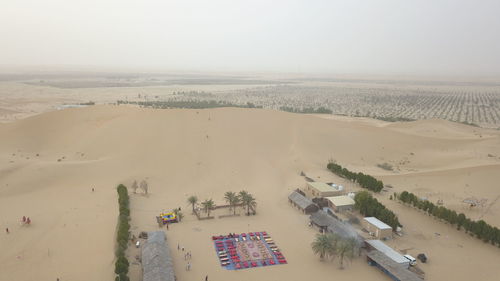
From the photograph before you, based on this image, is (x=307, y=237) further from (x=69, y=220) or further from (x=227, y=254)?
(x=69, y=220)

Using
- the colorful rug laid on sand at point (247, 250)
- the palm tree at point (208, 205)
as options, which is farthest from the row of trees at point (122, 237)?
the palm tree at point (208, 205)

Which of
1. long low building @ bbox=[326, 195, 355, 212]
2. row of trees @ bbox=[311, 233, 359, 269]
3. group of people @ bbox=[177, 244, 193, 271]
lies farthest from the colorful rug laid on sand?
long low building @ bbox=[326, 195, 355, 212]

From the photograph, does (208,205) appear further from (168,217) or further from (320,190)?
(320,190)

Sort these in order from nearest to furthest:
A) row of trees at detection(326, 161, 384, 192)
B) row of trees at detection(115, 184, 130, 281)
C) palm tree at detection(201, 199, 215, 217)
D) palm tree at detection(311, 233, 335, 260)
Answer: row of trees at detection(115, 184, 130, 281), palm tree at detection(311, 233, 335, 260), palm tree at detection(201, 199, 215, 217), row of trees at detection(326, 161, 384, 192)

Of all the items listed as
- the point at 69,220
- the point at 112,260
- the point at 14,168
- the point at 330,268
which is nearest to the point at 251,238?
the point at 330,268

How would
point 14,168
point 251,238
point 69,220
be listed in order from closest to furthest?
1. point 251,238
2. point 69,220
3. point 14,168

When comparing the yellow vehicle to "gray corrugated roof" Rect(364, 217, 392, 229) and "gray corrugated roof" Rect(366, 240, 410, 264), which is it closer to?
"gray corrugated roof" Rect(366, 240, 410, 264)

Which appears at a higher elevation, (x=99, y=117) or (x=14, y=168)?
(x=99, y=117)
